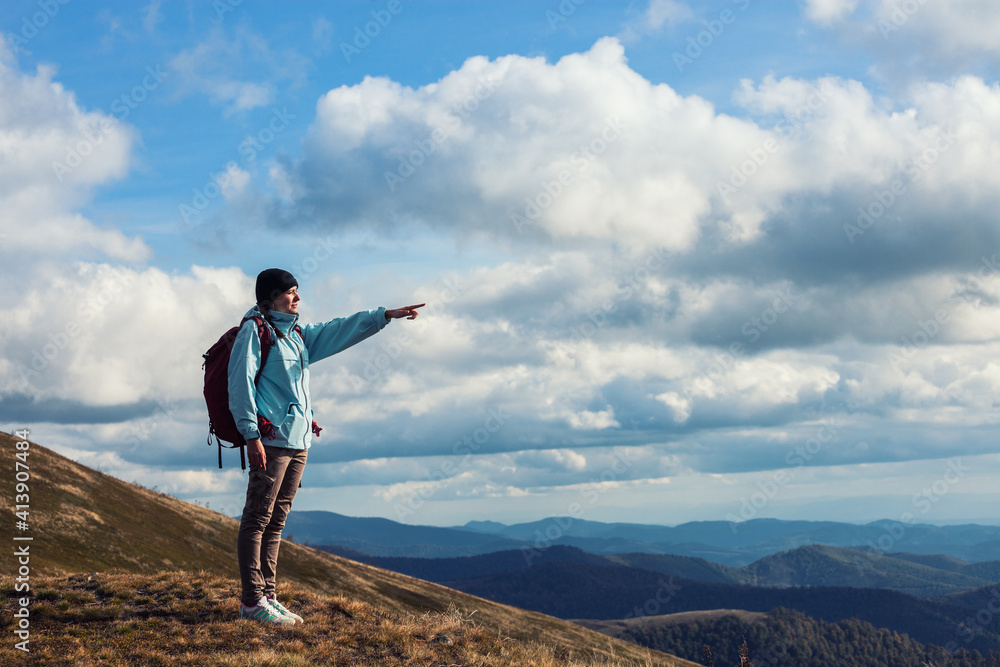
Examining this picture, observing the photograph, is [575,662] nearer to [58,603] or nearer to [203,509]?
[58,603]

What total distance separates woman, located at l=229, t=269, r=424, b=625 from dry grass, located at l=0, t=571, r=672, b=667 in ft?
2.30

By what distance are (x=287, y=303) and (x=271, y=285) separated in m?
0.33

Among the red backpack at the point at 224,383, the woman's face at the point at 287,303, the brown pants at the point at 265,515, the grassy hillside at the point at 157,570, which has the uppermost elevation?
the woman's face at the point at 287,303

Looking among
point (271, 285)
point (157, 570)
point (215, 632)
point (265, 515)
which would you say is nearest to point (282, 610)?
point (215, 632)

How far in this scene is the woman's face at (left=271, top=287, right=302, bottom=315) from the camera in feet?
33.9

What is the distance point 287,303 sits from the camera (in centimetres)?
1037

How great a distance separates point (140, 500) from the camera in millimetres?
59781

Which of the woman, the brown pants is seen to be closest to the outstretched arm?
the woman

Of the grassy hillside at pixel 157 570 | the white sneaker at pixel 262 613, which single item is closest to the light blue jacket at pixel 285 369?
the white sneaker at pixel 262 613

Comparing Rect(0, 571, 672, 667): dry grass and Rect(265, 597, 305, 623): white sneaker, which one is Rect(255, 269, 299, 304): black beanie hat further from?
Rect(0, 571, 672, 667): dry grass

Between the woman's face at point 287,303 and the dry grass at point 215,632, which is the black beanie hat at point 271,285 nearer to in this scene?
the woman's face at point 287,303

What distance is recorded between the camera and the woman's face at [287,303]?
33.9ft

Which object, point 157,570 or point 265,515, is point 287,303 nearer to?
point 265,515

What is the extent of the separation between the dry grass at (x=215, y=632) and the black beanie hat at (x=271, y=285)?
4511 millimetres
